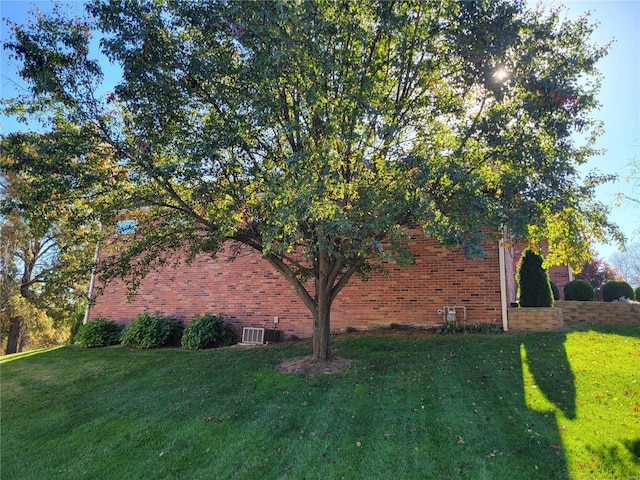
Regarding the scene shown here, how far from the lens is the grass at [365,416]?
13.9 ft

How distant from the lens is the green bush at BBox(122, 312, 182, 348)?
1138 centimetres

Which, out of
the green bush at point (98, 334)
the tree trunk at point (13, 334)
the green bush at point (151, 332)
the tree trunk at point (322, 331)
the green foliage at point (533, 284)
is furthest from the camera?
the tree trunk at point (13, 334)

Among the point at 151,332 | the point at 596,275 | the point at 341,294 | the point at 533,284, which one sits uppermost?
the point at 596,275

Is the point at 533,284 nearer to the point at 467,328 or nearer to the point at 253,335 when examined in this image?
the point at 467,328

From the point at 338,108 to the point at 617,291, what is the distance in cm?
1356

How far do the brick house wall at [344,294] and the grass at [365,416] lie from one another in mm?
1287

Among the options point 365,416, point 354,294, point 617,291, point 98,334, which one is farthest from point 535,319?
point 98,334

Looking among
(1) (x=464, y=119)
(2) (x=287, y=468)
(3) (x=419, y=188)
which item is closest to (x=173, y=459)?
(2) (x=287, y=468)

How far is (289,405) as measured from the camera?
232 inches

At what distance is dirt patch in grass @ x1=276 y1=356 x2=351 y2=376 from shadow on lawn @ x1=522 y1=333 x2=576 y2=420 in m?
3.29

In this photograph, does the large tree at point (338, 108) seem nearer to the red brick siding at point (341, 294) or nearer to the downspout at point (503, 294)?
the downspout at point (503, 294)

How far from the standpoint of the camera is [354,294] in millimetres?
10594

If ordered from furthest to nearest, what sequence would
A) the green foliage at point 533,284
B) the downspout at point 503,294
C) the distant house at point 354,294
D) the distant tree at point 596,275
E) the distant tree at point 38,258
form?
the distant tree at point 596,275 < the distant house at point 354,294 < the green foliage at point 533,284 < the downspout at point 503,294 < the distant tree at point 38,258

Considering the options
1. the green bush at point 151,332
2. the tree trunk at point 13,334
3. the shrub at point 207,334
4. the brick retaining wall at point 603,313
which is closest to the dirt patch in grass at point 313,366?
the shrub at point 207,334
